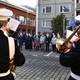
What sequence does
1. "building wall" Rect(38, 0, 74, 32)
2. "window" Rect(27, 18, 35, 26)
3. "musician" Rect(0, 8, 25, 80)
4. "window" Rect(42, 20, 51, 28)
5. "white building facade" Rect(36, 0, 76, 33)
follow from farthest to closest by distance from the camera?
"window" Rect(27, 18, 35, 26)
"window" Rect(42, 20, 51, 28)
"building wall" Rect(38, 0, 74, 32)
"white building facade" Rect(36, 0, 76, 33)
"musician" Rect(0, 8, 25, 80)

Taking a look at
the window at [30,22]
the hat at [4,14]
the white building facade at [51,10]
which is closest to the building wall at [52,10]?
the white building facade at [51,10]

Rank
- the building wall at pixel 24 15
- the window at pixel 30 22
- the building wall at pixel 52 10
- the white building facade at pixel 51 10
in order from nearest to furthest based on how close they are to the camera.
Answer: the white building facade at pixel 51 10 → the building wall at pixel 52 10 → the building wall at pixel 24 15 → the window at pixel 30 22

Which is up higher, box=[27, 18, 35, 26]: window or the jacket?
box=[27, 18, 35, 26]: window

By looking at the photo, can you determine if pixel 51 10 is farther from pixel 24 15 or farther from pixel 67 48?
pixel 67 48

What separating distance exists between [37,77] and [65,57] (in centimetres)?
550

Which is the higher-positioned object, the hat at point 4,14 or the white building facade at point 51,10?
the white building facade at point 51,10

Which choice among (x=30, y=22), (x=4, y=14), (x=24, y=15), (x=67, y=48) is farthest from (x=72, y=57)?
(x=30, y=22)

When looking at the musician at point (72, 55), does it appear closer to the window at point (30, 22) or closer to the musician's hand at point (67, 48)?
the musician's hand at point (67, 48)

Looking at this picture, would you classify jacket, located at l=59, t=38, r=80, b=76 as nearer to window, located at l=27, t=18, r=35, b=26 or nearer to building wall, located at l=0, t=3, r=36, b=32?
building wall, located at l=0, t=3, r=36, b=32

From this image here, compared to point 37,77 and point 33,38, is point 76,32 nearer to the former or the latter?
point 37,77

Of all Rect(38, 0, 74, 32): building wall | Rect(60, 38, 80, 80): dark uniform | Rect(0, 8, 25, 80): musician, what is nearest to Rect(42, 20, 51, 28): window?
Rect(38, 0, 74, 32): building wall

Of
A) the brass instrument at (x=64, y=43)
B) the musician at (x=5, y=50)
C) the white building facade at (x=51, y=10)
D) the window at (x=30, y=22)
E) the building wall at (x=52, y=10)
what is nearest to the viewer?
the musician at (x=5, y=50)

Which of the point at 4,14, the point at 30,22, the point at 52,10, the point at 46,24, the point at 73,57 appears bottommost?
the point at 73,57

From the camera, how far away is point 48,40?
21766 mm
